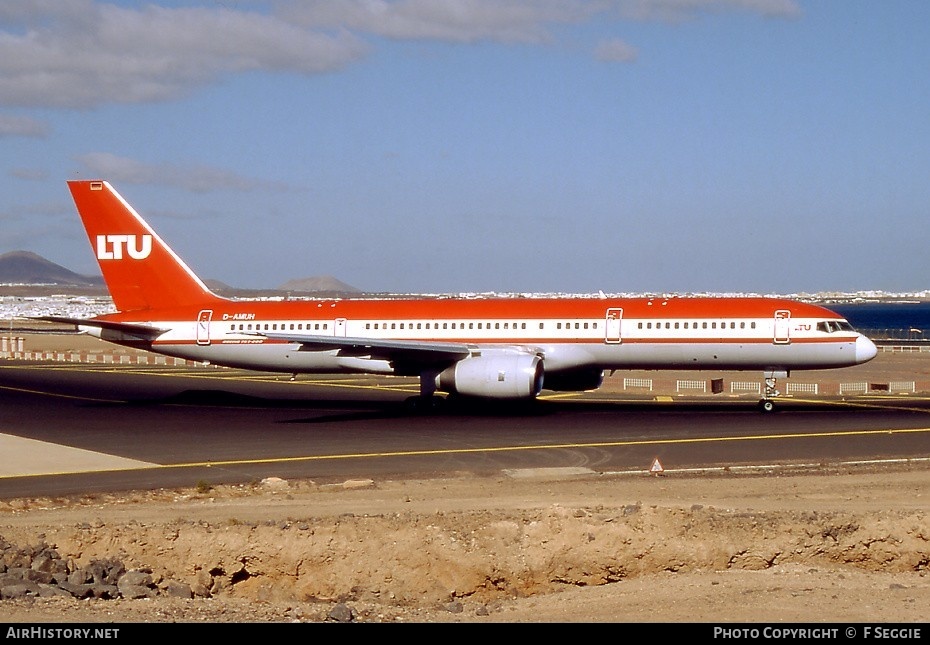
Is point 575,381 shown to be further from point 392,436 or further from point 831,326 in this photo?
point 392,436

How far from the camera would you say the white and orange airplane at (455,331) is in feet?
A: 133

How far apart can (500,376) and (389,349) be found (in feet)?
14.3

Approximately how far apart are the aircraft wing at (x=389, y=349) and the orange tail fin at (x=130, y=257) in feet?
28.6

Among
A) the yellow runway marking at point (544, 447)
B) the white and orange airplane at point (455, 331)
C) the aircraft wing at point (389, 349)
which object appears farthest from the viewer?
the white and orange airplane at point (455, 331)

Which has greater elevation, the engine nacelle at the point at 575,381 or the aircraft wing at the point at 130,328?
the aircraft wing at the point at 130,328

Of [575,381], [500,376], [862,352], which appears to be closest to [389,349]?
[500,376]

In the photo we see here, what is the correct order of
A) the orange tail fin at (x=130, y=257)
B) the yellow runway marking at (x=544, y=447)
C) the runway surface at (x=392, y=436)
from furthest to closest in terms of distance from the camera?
the orange tail fin at (x=130, y=257) < the yellow runway marking at (x=544, y=447) < the runway surface at (x=392, y=436)

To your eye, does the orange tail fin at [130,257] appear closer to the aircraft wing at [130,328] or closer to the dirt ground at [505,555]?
the aircraft wing at [130,328]

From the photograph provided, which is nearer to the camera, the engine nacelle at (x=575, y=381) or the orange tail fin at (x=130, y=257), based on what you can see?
the engine nacelle at (x=575, y=381)

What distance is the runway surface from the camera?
28172 mm

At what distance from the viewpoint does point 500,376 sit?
39375 millimetres

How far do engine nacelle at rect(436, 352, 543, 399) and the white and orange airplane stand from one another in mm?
49

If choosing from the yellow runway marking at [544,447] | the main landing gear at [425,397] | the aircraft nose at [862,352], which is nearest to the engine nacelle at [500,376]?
the main landing gear at [425,397]
